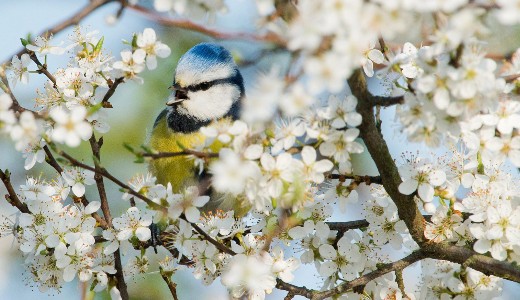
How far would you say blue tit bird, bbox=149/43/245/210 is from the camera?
3168mm

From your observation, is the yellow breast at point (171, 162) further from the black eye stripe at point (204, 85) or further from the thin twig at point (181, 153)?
the thin twig at point (181, 153)

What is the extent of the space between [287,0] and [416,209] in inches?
29.0

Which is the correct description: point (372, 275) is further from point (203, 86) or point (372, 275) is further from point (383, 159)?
point (203, 86)

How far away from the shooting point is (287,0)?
57.6 inches

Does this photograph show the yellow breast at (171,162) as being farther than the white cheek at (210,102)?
No

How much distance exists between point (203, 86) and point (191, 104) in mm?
92

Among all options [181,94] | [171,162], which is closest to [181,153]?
[171,162]

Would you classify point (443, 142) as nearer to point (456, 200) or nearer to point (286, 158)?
point (286, 158)

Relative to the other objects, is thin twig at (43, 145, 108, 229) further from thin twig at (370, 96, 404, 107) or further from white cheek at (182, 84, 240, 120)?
white cheek at (182, 84, 240, 120)

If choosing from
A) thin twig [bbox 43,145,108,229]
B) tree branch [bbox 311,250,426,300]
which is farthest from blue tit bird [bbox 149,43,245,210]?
tree branch [bbox 311,250,426,300]

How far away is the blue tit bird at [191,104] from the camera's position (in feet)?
10.4

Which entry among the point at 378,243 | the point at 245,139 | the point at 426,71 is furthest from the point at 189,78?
the point at 426,71

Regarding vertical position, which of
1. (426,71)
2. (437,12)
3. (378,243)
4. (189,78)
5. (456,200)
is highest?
(437,12)

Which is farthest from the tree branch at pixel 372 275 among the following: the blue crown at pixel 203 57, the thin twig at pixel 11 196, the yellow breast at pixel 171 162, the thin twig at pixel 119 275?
the blue crown at pixel 203 57
